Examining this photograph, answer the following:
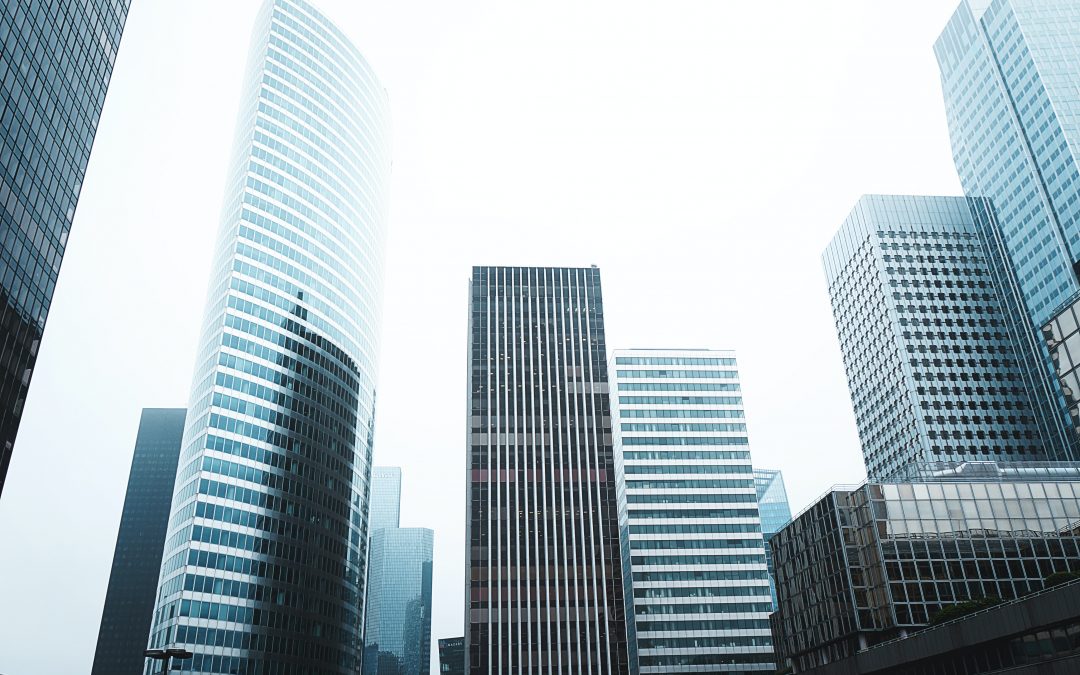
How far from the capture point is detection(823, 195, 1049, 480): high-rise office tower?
5969 inches

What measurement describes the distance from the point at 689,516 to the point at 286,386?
72.7 m

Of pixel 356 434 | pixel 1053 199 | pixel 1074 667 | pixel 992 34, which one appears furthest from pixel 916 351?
pixel 1074 667

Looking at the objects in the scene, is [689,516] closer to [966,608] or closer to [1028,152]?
[966,608]

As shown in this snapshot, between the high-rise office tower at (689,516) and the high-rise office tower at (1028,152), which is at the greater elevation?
the high-rise office tower at (1028,152)

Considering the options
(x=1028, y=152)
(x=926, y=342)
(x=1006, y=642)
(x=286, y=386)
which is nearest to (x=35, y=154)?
(x=286, y=386)

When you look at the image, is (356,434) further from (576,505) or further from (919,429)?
(919,429)

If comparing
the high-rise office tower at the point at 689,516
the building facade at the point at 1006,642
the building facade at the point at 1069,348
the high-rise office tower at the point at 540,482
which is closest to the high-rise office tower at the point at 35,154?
the high-rise office tower at the point at 540,482

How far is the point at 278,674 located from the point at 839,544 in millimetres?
86854

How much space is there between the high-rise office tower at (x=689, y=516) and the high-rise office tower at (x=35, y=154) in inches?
3843

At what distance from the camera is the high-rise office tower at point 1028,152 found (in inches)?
5728

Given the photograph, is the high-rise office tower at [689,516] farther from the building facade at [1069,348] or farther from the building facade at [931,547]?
the building facade at [1069,348]

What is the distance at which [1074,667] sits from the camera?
145ft

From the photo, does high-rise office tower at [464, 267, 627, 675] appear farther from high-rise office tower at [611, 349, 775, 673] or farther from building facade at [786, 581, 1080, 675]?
building facade at [786, 581, 1080, 675]

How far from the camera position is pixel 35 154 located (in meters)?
69.1
